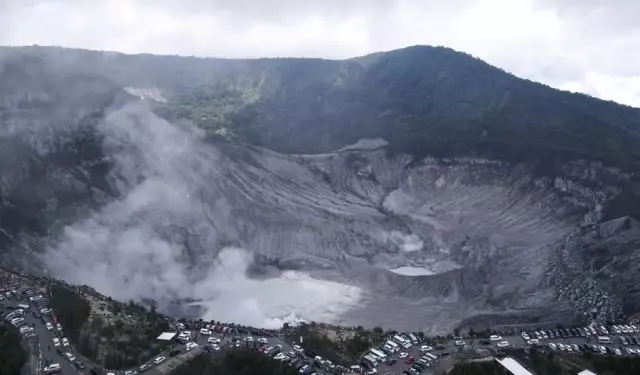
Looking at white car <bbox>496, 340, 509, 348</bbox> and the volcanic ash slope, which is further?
the volcanic ash slope

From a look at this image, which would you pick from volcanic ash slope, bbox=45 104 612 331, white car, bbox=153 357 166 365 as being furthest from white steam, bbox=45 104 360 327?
white car, bbox=153 357 166 365

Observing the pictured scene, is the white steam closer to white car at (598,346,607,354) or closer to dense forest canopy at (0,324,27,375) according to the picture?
dense forest canopy at (0,324,27,375)

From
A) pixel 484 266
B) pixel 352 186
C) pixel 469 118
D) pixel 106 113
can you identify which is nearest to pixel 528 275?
pixel 484 266

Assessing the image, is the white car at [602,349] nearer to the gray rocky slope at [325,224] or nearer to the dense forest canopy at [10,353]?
the gray rocky slope at [325,224]

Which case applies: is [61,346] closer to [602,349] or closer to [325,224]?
[602,349]

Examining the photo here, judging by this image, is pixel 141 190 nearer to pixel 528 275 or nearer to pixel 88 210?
pixel 88 210

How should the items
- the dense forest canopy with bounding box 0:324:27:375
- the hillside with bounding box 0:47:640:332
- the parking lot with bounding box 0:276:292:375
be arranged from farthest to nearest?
the hillside with bounding box 0:47:640:332 → the parking lot with bounding box 0:276:292:375 → the dense forest canopy with bounding box 0:324:27:375
